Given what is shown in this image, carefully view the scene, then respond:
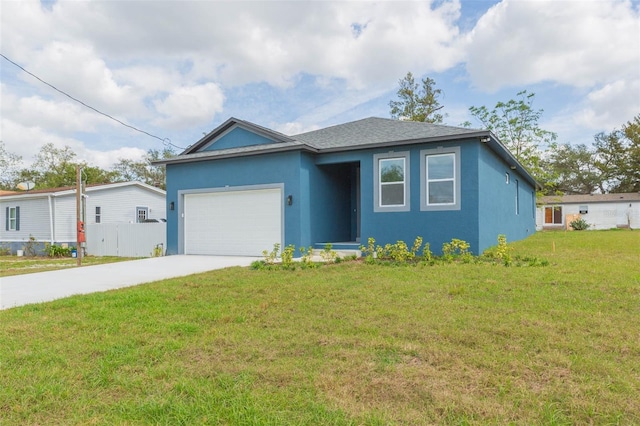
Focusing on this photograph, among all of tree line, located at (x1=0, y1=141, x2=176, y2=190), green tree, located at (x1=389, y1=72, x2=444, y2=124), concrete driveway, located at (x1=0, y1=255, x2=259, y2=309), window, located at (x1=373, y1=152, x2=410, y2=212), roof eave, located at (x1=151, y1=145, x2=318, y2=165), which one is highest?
green tree, located at (x1=389, y1=72, x2=444, y2=124)

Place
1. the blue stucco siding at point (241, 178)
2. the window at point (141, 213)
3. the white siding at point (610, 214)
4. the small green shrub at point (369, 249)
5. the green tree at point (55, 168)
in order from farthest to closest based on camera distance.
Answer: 1. the green tree at point (55, 168)
2. the white siding at point (610, 214)
3. the window at point (141, 213)
4. the blue stucco siding at point (241, 178)
5. the small green shrub at point (369, 249)

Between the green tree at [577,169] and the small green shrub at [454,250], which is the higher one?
the green tree at [577,169]

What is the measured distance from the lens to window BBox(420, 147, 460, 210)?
378 inches

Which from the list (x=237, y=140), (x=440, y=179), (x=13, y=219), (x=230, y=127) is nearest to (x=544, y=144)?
(x=440, y=179)

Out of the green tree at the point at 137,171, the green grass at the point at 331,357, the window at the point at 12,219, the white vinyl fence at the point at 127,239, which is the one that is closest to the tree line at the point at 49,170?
the green tree at the point at 137,171

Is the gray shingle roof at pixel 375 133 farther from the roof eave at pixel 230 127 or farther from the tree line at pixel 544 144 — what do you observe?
the tree line at pixel 544 144

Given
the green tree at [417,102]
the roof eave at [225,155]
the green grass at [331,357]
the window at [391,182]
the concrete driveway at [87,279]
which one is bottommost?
the concrete driveway at [87,279]

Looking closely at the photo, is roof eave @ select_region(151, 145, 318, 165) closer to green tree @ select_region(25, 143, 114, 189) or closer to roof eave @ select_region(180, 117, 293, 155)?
roof eave @ select_region(180, 117, 293, 155)

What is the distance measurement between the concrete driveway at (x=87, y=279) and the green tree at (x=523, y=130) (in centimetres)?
Result: 1950

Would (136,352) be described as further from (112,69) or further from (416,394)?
(112,69)

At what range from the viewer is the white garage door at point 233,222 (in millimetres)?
11273

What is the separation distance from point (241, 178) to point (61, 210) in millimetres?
11866

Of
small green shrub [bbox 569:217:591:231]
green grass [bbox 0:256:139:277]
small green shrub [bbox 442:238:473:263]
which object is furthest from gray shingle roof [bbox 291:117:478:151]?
small green shrub [bbox 569:217:591:231]

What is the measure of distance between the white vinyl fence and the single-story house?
134 cm
